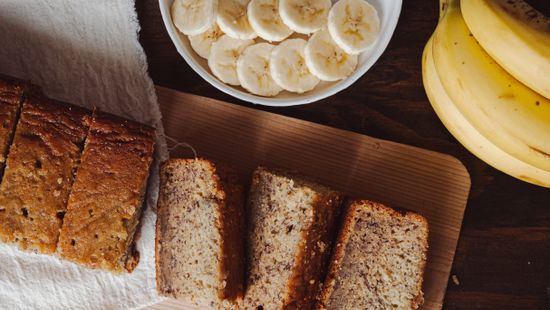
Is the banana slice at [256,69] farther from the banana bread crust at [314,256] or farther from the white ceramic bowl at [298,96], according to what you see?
the banana bread crust at [314,256]

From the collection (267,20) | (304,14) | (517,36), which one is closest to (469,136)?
(517,36)

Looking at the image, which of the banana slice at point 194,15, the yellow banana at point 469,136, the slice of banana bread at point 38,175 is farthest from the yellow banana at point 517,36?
the slice of banana bread at point 38,175

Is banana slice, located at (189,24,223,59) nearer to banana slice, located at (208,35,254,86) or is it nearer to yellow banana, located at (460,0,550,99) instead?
banana slice, located at (208,35,254,86)

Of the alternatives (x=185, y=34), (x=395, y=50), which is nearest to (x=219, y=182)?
(x=185, y=34)

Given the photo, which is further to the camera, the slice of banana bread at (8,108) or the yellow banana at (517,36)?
the slice of banana bread at (8,108)

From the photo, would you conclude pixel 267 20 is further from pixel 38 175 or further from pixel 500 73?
pixel 38 175

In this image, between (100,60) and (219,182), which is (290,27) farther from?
(100,60)
